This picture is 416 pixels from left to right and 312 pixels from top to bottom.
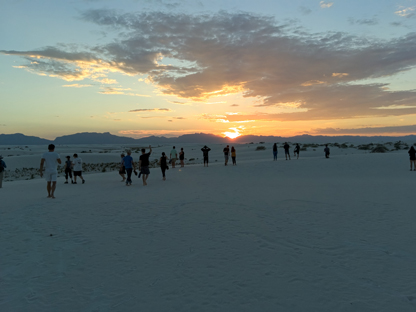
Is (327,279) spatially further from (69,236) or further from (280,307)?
(69,236)

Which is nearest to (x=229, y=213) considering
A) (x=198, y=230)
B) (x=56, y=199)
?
(x=198, y=230)

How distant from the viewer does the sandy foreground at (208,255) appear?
435 centimetres

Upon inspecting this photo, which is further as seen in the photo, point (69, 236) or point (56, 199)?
point (56, 199)

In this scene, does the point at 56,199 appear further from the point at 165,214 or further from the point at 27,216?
the point at 165,214

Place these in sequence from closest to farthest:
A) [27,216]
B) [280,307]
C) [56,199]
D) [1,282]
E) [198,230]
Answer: [280,307] → [1,282] → [198,230] → [27,216] → [56,199]

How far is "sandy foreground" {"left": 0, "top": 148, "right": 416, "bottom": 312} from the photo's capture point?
4.35 m

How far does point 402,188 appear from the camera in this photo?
1397 centimetres

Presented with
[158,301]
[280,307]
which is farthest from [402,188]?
[158,301]

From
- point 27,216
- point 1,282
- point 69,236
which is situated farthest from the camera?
point 27,216

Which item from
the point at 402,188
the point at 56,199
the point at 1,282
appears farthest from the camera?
the point at 402,188

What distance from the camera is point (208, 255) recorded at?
5945 mm

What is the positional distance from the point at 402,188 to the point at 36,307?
15.3 m

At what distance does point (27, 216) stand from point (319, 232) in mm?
8484

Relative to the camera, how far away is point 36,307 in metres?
4.16
